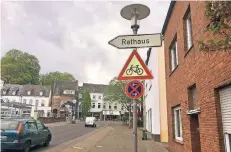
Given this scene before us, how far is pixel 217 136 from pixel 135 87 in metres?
2.19

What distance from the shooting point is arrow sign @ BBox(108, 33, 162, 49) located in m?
5.29

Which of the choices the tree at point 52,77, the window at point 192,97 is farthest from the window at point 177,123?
the tree at point 52,77

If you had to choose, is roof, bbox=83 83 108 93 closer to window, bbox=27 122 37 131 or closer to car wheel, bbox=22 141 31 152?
window, bbox=27 122 37 131

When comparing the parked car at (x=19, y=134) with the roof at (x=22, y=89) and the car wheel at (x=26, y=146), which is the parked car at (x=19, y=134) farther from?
the roof at (x=22, y=89)

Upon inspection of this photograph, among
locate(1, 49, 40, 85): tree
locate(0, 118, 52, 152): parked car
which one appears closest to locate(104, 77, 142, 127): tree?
locate(1, 49, 40, 85): tree

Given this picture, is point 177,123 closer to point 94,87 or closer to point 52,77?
point 52,77

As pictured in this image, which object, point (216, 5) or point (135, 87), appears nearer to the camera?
point (216, 5)

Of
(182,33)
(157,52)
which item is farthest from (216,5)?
(157,52)

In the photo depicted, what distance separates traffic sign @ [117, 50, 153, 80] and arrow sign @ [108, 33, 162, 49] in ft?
0.58

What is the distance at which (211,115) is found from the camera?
605 cm

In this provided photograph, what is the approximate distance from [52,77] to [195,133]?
279 feet

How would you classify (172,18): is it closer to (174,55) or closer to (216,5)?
(174,55)

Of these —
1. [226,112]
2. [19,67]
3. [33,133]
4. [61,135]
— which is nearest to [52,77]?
[19,67]

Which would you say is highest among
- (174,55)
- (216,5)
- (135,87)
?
(174,55)
